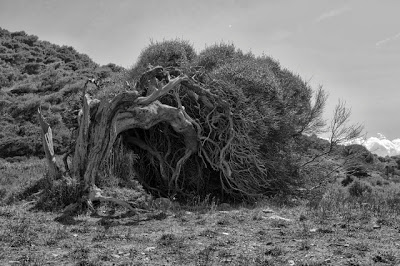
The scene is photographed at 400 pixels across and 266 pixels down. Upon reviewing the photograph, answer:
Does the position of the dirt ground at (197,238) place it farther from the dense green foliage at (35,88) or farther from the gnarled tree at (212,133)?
the dense green foliage at (35,88)

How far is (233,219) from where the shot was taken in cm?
913

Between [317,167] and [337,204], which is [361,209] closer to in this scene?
[337,204]

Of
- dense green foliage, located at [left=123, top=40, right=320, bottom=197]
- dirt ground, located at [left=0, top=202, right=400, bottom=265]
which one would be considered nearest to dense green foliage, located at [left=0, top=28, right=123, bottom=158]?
dense green foliage, located at [left=123, top=40, right=320, bottom=197]

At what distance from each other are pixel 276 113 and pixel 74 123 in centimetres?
737

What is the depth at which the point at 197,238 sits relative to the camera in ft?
23.9

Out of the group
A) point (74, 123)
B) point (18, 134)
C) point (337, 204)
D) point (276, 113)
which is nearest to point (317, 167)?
point (276, 113)

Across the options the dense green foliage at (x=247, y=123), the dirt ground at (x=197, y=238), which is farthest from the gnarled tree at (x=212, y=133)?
the dirt ground at (x=197, y=238)

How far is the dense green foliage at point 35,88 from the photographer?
86.1 ft

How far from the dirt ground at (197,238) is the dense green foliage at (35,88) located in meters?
5.54

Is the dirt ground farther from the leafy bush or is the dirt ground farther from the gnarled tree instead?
the leafy bush

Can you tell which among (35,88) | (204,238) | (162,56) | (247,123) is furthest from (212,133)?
(35,88)

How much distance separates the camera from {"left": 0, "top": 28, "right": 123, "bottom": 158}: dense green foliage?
2623 cm

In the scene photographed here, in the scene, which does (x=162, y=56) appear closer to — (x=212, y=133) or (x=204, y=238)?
(x=212, y=133)

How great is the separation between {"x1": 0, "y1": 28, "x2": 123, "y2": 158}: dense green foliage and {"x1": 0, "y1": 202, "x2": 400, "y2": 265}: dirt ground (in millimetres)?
5539
